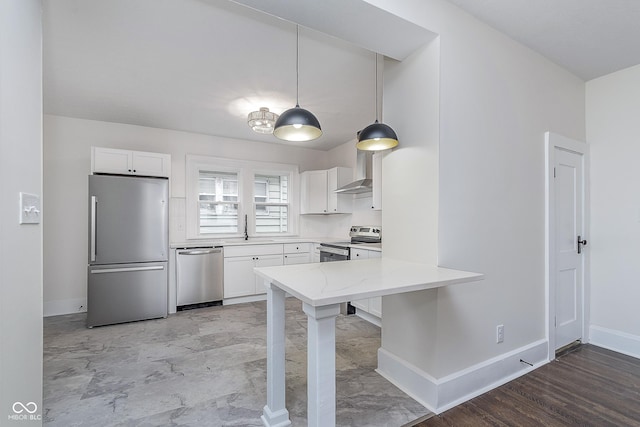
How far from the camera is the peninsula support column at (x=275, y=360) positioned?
1690 millimetres

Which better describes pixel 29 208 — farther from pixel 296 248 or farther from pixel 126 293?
pixel 296 248

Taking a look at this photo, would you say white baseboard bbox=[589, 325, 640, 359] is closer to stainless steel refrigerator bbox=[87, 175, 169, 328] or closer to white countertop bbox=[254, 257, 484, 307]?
white countertop bbox=[254, 257, 484, 307]

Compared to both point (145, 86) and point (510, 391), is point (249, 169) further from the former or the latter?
point (510, 391)

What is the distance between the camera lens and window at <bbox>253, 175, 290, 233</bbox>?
5070mm

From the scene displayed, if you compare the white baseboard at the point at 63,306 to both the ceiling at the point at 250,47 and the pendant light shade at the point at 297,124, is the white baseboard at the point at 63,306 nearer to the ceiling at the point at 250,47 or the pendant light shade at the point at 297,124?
the ceiling at the point at 250,47

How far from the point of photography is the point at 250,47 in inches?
92.6

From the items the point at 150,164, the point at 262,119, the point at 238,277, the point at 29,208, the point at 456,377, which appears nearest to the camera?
the point at 29,208

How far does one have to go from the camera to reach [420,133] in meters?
2.00

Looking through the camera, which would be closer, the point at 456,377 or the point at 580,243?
the point at 456,377

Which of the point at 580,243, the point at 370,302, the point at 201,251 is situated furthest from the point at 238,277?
the point at 580,243

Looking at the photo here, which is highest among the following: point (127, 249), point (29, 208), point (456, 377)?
point (29, 208)

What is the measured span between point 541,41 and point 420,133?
134 cm

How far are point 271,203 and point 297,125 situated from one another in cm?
345

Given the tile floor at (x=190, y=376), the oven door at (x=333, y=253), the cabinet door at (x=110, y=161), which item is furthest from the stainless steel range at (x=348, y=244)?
the cabinet door at (x=110, y=161)
